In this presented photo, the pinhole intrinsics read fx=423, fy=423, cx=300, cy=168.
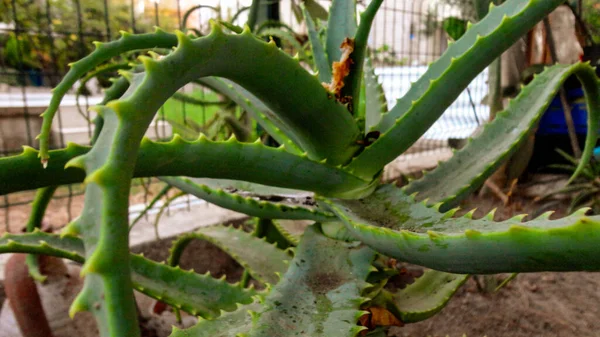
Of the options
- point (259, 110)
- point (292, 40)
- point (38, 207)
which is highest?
point (292, 40)

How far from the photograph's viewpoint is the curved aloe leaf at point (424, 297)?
1.62ft

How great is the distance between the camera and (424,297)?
538 mm

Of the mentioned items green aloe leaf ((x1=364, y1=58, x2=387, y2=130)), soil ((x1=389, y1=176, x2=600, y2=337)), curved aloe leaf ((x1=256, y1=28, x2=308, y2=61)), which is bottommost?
soil ((x1=389, y1=176, x2=600, y2=337))

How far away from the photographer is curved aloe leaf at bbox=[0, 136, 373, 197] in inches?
11.6

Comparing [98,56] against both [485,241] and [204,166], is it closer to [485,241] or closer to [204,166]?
[204,166]

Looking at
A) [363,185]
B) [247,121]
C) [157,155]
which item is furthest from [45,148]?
[247,121]

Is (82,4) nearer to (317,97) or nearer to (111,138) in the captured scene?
(317,97)

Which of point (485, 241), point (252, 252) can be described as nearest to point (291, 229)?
point (252, 252)

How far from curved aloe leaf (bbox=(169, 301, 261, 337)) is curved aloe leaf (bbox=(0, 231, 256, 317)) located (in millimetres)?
59

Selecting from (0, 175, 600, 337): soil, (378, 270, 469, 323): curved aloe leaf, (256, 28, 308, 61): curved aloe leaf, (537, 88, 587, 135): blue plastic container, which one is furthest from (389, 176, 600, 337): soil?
(537, 88, 587, 135): blue plastic container

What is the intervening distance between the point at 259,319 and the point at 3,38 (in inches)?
65.6

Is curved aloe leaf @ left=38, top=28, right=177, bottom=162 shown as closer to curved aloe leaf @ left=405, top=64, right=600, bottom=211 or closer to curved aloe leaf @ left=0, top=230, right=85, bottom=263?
curved aloe leaf @ left=0, top=230, right=85, bottom=263

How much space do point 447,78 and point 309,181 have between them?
18cm

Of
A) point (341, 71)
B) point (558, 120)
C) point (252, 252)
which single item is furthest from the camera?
point (558, 120)
